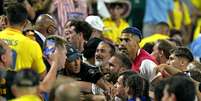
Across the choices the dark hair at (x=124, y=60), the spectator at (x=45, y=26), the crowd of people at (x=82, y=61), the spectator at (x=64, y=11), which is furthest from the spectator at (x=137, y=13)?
the dark hair at (x=124, y=60)

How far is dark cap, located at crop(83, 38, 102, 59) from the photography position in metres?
14.4

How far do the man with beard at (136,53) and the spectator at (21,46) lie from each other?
2.14m

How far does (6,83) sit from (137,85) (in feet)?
5.17

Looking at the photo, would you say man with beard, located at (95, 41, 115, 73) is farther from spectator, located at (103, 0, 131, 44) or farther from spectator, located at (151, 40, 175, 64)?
spectator, located at (103, 0, 131, 44)

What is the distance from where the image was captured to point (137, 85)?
11617 millimetres

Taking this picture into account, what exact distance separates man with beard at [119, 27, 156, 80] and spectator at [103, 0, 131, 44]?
3382 millimetres

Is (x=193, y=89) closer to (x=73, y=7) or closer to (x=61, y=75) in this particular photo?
(x=61, y=75)

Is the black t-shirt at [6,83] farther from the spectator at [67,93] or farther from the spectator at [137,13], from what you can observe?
the spectator at [137,13]

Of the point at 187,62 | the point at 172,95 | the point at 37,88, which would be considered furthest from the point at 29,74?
the point at 187,62

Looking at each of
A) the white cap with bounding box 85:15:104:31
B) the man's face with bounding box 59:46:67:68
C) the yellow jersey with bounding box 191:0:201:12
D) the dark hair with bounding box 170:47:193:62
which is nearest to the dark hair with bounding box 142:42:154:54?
the white cap with bounding box 85:15:104:31

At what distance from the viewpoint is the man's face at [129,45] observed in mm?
14211

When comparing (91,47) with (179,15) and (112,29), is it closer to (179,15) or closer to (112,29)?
(112,29)

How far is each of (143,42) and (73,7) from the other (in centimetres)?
130

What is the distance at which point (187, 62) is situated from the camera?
13562 mm
